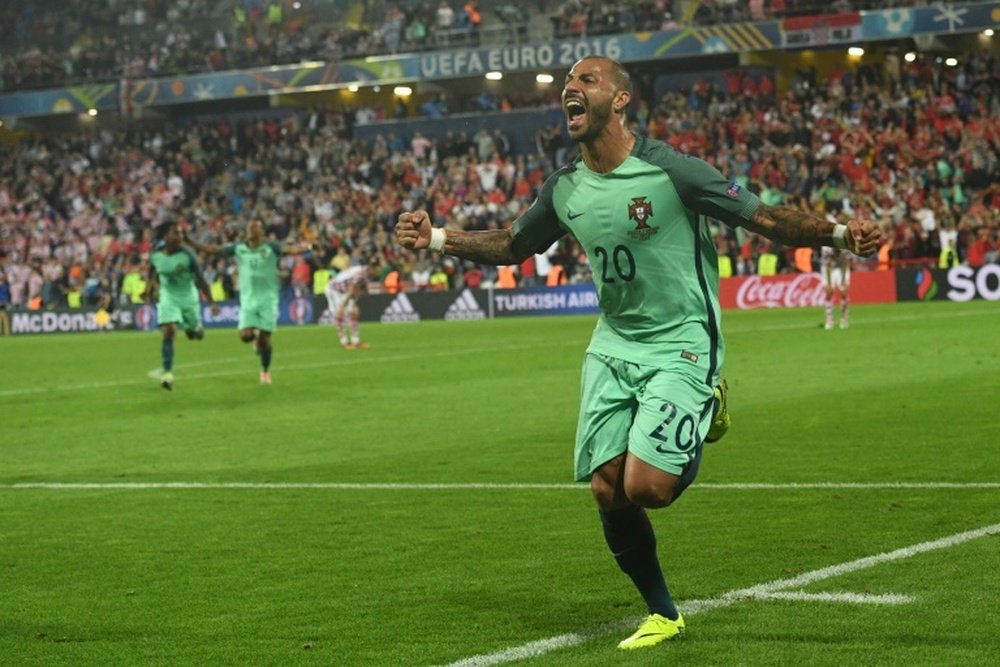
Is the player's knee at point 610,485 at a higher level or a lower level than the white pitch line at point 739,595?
higher

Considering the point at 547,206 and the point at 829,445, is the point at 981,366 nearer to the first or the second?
the point at 829,445

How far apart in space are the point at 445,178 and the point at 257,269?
94.2ft

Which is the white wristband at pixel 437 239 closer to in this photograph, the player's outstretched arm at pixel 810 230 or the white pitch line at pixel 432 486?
the player's outstretched arm at pixel 810 230

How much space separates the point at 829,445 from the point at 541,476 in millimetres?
2712

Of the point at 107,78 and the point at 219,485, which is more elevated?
the point at 107,78

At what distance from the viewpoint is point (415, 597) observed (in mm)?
7801

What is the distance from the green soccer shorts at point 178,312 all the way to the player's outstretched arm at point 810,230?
58.1ft

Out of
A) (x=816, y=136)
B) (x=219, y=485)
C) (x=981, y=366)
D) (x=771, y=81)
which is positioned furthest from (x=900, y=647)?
(x=771, y=81)

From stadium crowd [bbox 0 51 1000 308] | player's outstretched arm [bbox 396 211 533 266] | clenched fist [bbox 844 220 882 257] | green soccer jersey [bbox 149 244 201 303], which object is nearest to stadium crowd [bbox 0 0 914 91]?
stadium crowd [bbox 0 51 1000 308]

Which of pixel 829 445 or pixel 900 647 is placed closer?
pixel 900 647

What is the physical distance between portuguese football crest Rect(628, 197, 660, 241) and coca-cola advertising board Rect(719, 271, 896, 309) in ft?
106

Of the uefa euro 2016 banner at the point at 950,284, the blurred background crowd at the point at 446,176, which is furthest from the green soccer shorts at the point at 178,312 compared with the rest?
the uefa euro 2016 banner at the point at 950,284

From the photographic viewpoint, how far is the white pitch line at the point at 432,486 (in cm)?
1112

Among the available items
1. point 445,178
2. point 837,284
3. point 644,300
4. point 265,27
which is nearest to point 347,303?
point 837,284
